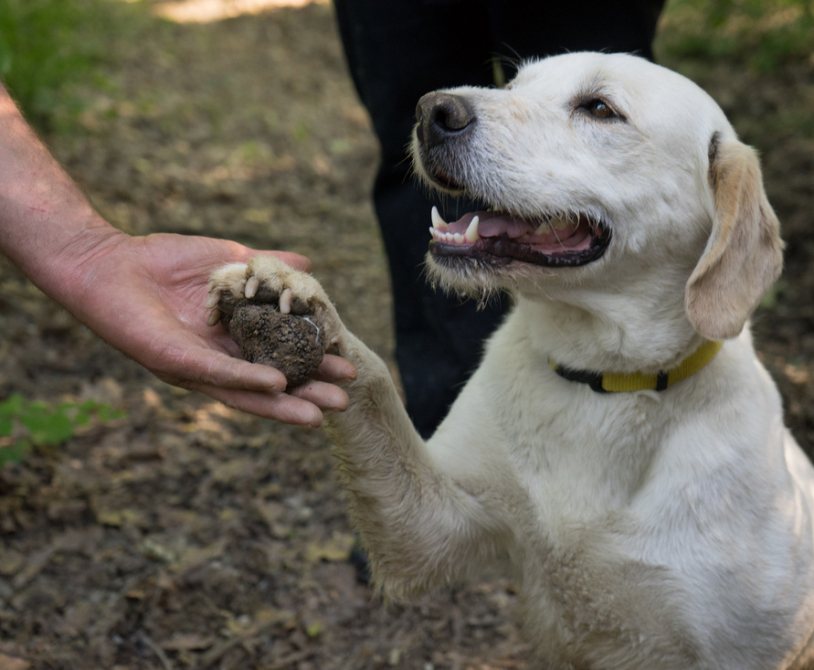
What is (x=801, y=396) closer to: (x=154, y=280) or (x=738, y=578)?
(x=738, y=578)

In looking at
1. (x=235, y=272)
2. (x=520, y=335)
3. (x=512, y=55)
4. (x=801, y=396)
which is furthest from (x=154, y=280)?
(x=801, y=396)

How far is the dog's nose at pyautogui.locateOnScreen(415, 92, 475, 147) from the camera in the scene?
2229 millimetres

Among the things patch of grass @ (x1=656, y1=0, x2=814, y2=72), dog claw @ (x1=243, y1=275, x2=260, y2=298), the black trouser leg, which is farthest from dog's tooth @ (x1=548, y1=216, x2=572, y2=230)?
patch of grass @ (x1=656, y1=0, x2=814, y2=72)

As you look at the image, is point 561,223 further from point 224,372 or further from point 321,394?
point 224,372

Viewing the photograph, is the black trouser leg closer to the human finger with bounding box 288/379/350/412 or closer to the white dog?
the white dog

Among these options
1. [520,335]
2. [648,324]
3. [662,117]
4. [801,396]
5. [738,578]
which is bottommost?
[801,396]

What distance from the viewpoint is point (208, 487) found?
3.53m

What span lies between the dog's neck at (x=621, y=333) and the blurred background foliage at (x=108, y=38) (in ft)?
8.90

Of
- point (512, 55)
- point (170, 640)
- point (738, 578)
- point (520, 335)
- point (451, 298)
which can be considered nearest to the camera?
point (738, 578)

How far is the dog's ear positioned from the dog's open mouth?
11.3 inches

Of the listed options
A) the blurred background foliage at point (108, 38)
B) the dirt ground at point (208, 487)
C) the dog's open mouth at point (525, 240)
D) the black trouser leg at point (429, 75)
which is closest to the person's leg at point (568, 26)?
the black trouser leg at point (429, 75)

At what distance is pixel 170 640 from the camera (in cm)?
275

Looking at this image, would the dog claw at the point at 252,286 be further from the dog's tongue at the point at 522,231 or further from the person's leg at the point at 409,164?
the person's leg at the point at 409,164

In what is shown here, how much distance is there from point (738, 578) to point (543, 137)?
4.30ft
